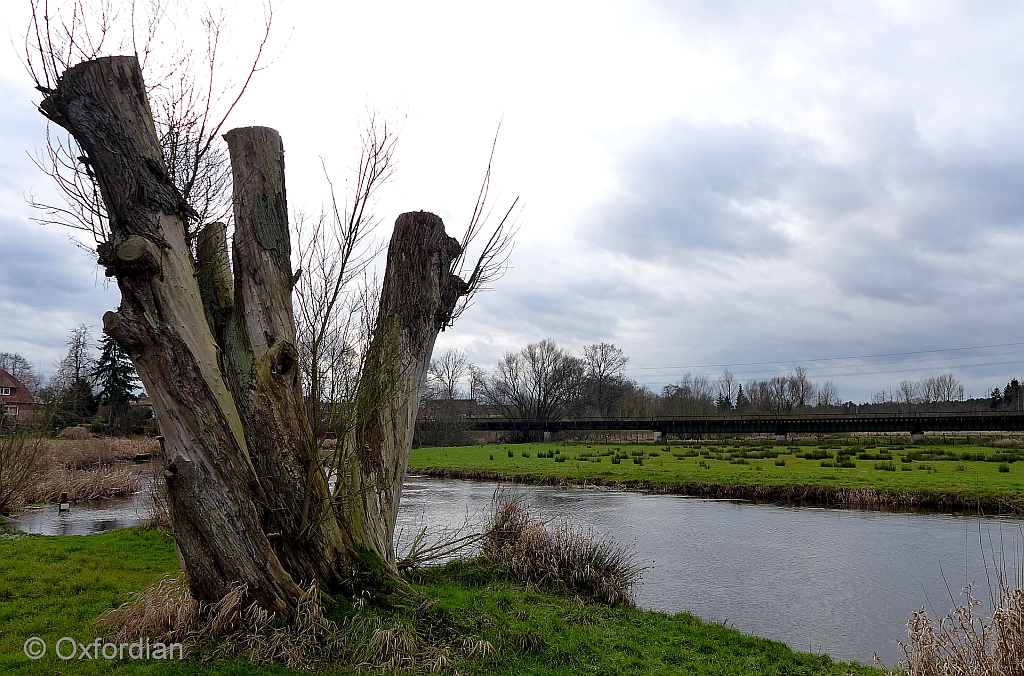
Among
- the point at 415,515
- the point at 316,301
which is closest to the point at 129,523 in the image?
the point at 415,515

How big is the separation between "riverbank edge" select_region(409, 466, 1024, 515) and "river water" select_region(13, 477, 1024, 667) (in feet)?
4.44

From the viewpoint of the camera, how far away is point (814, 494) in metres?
20.9

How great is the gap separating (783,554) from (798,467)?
555 inches

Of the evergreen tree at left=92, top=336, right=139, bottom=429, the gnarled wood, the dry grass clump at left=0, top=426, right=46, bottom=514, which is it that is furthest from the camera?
the evergreen tree at left=92, top=336, right=139, bottom=429

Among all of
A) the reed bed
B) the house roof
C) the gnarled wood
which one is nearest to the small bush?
the house roof

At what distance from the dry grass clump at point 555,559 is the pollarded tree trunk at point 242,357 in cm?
322

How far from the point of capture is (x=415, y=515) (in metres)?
17.5

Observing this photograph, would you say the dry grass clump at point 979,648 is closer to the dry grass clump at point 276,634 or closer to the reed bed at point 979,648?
the reed bed at point 979,648

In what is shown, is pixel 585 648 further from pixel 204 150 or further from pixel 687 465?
pixel 687 465

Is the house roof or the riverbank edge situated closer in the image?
the riverbank edge

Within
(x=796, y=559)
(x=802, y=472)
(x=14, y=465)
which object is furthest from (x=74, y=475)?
(x=802, y=472)

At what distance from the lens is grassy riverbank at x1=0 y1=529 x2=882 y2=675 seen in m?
6.18

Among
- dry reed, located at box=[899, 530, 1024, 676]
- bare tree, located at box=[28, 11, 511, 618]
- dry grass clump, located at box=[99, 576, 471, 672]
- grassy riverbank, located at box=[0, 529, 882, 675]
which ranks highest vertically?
bare tree, located at box=[28, 11, 511, 618]

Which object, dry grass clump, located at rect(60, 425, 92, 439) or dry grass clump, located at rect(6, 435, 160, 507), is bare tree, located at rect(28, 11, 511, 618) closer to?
dry grass clump, located at rect(6, 435, 160, 507)
